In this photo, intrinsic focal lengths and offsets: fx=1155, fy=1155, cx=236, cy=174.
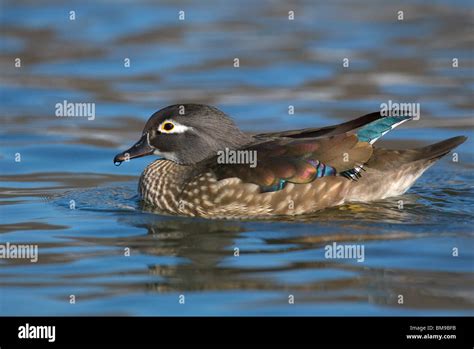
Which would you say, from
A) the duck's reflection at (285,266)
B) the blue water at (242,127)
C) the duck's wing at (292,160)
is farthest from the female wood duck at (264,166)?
the duck's reflection at (285,266)

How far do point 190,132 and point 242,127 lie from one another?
4071 millimetres

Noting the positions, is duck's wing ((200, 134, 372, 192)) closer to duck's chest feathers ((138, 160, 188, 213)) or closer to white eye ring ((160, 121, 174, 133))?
duck's chest feathers ((138, 160, 188, 213))

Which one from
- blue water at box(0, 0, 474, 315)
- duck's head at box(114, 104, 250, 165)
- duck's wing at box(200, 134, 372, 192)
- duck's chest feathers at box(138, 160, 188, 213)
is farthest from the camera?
duck's head at box(114, 104, 250, 165)

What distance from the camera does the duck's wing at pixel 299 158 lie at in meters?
10.8

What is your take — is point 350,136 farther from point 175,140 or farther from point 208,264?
point 208,264

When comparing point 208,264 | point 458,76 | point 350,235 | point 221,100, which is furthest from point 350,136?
point 458,76

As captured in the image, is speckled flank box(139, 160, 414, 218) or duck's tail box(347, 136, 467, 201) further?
duck's tail box(347, 136, 467, 201)

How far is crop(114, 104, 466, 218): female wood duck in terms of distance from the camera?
10852 millimetres

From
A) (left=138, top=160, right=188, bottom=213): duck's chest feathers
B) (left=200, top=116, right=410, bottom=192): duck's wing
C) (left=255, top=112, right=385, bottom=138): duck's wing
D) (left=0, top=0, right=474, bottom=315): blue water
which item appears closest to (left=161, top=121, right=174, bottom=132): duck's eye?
(left=138, top=160, right=188, bottom=213): duck's chest feathers

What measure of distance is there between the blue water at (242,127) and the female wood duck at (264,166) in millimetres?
210

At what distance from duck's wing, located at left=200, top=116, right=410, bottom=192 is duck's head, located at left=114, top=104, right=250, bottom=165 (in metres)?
0.20

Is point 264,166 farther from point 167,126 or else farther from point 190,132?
point 167,126
